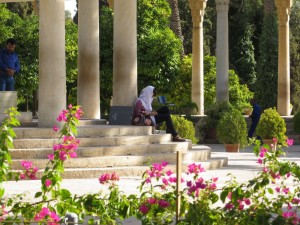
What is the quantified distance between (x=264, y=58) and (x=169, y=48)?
716 centimetres

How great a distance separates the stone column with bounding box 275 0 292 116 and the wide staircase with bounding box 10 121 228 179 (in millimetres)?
15485

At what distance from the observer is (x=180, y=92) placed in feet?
130

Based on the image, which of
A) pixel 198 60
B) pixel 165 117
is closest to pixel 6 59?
pixel 165 117

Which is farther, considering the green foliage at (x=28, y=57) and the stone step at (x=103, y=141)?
the green foliage at (x=28, y=57)

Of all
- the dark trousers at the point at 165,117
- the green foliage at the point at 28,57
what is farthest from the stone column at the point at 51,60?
the green foliage at the point at 28,57

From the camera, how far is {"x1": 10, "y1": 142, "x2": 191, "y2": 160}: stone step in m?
16.1

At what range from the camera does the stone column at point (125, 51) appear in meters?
19.2

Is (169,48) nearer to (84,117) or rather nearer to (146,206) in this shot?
(84,117)

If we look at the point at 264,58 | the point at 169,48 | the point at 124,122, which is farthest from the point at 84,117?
the point at 264,58

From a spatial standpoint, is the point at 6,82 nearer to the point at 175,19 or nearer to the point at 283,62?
the point at 283,62

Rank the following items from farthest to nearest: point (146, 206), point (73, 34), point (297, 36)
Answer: point (297, 36) → point (73, 34) → point (146, 206)

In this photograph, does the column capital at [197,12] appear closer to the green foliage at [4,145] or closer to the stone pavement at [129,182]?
the stone pavement at [129,182]

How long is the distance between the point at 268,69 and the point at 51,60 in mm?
25304

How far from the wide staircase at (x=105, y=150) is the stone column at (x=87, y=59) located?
1.74m
